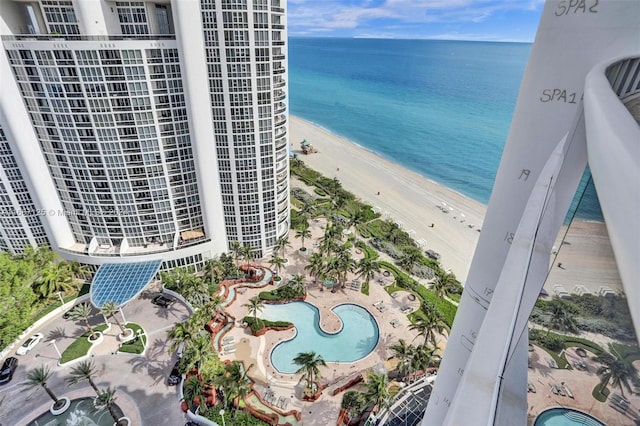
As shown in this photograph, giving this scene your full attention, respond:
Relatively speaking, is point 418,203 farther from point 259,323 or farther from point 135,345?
point 135,345

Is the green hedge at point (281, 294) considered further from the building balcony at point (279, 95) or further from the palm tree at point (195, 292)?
the building balcony at point (279, 95)

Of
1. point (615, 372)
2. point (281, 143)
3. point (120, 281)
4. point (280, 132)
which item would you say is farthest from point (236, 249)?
point (615, 372)

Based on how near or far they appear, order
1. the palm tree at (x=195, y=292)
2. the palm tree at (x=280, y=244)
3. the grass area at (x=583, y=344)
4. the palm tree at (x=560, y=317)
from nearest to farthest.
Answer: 1. the grass area at (x=583, y=344)
2. the palm tree at (x=560, y=317)
3. the palm tree at (x=195, y=292)
4. the palm tree at (x=280, y=244)

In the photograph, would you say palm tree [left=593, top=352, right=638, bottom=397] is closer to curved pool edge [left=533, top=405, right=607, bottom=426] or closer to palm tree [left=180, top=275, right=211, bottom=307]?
curved pool edge [left=533, top=405, right=607, bottom=426]

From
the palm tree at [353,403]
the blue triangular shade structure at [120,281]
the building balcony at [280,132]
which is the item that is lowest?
the palm tree at [353,403]

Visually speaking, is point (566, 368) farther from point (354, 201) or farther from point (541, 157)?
point (354, 201)

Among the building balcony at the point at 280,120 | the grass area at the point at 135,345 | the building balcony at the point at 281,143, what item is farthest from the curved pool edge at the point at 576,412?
the building balcony at the point at 281,143

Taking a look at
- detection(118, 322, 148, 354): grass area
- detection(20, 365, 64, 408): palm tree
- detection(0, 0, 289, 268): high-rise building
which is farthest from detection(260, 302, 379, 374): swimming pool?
detection(20, 365, 64, 408): palm tree
